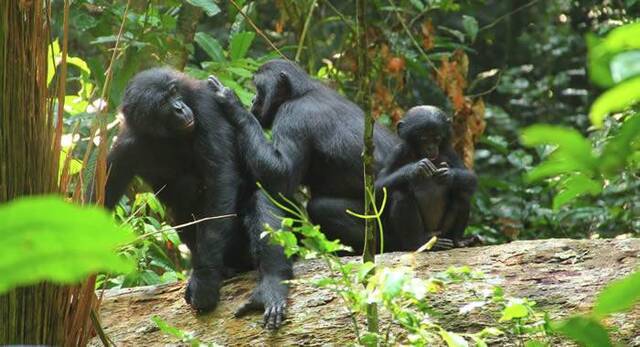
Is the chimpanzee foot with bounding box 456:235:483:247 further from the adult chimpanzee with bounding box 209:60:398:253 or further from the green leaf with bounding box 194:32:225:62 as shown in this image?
the green leaf with bounding box 194:32:225:62

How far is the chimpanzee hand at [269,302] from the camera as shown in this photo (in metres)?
5.07

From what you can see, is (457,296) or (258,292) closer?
(457,296)

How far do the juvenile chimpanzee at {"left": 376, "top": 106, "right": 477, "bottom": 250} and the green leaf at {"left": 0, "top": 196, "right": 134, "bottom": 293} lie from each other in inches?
209

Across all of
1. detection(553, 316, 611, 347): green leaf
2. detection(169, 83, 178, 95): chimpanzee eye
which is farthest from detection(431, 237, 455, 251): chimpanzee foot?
detection(553, 316, 611, 347): green leaf

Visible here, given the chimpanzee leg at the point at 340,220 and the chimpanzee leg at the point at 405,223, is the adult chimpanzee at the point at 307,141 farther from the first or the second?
the chimpanzee leg at the point at 405,223

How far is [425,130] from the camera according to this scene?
632 cm

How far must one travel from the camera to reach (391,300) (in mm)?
2979

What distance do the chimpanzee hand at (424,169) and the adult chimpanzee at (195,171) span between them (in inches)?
40.7

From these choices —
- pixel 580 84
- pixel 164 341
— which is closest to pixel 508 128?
pixel 580 84

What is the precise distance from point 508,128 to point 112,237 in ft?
34.7

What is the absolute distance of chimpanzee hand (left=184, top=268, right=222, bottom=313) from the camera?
5406 mm

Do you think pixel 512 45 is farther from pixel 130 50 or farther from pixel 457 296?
pixel 457 296

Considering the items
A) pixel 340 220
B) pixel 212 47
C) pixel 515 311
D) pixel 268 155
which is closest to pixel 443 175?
pixel 340 220

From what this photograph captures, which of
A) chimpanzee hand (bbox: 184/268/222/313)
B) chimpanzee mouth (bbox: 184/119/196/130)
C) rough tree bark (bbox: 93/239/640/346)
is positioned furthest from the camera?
chimpanzee mouth (bbox: 184/119/196/130)
